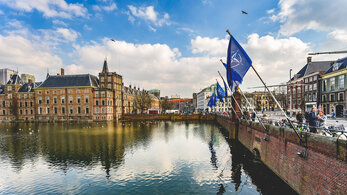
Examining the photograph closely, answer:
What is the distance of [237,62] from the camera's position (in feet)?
51.7

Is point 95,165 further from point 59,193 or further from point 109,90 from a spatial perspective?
point 109,90

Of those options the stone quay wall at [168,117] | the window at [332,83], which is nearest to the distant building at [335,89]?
the window at [332,83]

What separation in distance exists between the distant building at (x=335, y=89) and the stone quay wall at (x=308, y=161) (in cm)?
3381

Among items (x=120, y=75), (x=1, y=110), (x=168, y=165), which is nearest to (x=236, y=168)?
(x=168, y=165)

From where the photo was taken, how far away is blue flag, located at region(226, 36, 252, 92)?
14.9 meters

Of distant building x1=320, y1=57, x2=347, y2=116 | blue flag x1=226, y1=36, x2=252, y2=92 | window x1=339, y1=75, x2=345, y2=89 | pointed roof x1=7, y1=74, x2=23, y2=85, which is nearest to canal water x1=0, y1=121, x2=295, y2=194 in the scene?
blue flag x1=226, y1=36, x2=252, y2=92

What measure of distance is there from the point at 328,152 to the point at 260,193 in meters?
5.91

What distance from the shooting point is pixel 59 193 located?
12789mm

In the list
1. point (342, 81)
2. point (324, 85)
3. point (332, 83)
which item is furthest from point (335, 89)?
point (324, 85)

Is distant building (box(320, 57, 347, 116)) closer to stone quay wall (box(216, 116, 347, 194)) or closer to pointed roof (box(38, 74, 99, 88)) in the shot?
stone quay wall (box(216, 116, 347, 194))

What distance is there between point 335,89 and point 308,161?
43967 mm

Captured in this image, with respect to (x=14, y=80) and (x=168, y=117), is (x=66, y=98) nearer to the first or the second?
(x=14, y=80)

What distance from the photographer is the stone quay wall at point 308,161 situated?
7.62 meters

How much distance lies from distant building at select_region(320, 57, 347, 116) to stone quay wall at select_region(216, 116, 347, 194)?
33.8 metres
